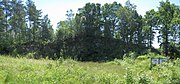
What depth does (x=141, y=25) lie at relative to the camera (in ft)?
249

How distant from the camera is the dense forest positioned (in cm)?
6341

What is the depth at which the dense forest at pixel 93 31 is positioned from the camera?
63406mm

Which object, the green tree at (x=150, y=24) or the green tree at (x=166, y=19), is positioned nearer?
the green tree at (x=166, y=19)

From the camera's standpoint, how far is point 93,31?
72.4 meters

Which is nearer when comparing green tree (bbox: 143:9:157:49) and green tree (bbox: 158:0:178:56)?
green tree (bbox: 158:0:178:56)

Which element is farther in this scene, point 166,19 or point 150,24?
point 150,24

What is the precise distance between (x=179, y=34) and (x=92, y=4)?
23.8 m

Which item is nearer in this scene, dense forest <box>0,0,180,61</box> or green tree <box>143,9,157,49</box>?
dense forest <box>0,0,180,61</box>

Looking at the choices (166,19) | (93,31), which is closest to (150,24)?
(166,19)

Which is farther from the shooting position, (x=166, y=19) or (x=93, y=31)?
(x=93, y=31)

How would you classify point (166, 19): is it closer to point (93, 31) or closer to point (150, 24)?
point (150, 24)

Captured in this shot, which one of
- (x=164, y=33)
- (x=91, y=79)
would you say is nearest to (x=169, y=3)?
(x=164, y=33)

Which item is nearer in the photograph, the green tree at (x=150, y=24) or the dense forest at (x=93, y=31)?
the dense forest at (x=93, y=31)

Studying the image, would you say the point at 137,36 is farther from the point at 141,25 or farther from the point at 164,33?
the point at 164,33
